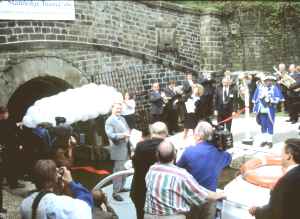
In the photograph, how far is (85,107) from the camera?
430 inches

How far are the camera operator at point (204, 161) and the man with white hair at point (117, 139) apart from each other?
3194 millimetres

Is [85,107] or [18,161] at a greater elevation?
[85,107]

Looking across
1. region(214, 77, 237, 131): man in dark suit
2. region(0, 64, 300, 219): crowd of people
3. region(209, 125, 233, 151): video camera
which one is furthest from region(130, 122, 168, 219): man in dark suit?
region(214, 77, 237, 131): man in dark suit

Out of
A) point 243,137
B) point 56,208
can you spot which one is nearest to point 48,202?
point 56,208

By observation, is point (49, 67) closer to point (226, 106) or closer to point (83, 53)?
point (83, 53)

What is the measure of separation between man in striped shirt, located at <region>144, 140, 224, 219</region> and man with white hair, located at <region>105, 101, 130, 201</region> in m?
3.65

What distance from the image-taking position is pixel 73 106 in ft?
35.3

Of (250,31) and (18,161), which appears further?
(250,31)

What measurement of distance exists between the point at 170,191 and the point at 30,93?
38.5ft

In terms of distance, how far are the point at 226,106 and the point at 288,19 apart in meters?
9.96

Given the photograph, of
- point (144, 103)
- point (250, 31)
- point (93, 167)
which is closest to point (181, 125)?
point (144, 103)

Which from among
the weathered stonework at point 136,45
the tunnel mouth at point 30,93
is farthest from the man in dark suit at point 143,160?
the tunnel mouth at point 30,93

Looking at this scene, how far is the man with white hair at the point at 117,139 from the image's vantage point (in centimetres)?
843

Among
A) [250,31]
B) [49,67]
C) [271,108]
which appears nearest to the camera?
[271,108]
